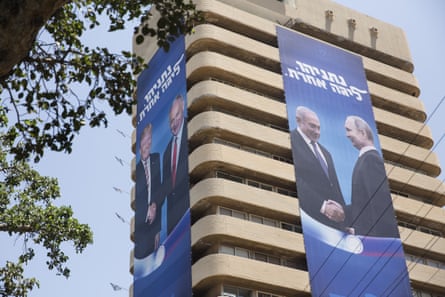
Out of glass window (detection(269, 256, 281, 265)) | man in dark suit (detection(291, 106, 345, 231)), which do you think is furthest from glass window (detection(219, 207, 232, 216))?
man in dark suit (detection(291, 106, 345, 231))

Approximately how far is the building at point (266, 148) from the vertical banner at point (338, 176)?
3.38 feet

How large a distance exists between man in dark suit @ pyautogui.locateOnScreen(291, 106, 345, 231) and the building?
865 millimetres

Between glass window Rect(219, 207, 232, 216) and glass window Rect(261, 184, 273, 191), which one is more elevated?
glass window Rect(261, 184, 273, 191)

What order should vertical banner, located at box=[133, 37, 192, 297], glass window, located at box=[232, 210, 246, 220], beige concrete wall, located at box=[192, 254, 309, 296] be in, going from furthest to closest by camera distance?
glass window, located at box=[232, 210, 246, 220]
vertical banner, located at box=[133, 37, 192, 297]
beige concrete wall, located at box=[192, 254, 309, 296]

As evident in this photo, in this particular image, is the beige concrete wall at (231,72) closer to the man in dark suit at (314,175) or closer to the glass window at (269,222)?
the man in dark suit at (314,175)

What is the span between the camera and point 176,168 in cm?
4881

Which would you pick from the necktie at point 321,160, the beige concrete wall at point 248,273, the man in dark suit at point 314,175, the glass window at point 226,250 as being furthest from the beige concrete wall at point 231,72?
the beige concrete wall at point 248,273

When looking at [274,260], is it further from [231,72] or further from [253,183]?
[231,72]

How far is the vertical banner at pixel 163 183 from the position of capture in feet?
150

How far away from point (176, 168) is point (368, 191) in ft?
45.5

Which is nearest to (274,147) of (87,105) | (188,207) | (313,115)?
(313,115)

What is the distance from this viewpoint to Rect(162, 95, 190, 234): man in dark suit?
154 feet

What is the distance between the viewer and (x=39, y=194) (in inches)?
877

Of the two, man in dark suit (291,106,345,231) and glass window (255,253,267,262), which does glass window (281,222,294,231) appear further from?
glass window (255,253,267,262)
